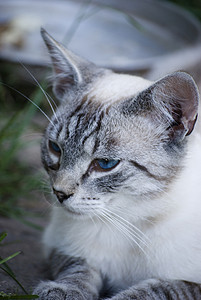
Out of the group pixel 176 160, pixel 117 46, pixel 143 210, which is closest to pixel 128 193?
pixel 143 210

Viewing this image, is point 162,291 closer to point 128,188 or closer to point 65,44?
point 128,188

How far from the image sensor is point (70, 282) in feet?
7.94

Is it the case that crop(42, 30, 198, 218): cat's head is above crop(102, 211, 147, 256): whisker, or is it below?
above

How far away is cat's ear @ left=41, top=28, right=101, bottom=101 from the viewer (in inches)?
106

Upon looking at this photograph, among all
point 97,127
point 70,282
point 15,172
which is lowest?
point 15,172

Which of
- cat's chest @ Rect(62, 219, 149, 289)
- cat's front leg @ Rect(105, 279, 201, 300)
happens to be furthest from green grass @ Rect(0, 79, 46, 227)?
cat's front leg @ Rect(105, 279, 201, 300)

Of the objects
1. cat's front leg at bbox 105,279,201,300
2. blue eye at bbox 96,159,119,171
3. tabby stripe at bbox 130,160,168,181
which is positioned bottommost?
cat's front leg at bbox 105,279,201,300

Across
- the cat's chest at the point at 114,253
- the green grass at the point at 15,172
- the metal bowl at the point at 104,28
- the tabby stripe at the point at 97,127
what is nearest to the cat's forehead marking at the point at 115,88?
the tabby stripe at the point at 97,127

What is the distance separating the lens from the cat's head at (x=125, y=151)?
2316 millimetres

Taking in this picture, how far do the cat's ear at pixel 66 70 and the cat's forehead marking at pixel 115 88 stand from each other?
0.31 feet

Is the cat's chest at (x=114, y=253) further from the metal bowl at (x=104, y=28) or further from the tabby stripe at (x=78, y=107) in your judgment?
the metal bowl at (x=104, y=28)

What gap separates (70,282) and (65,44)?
7.91 feet

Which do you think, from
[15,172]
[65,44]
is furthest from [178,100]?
[15,172]

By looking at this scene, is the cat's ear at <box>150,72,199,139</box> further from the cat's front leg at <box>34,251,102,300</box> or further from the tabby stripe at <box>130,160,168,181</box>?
the cat's front leg at <box>34,251,102,300</box>
